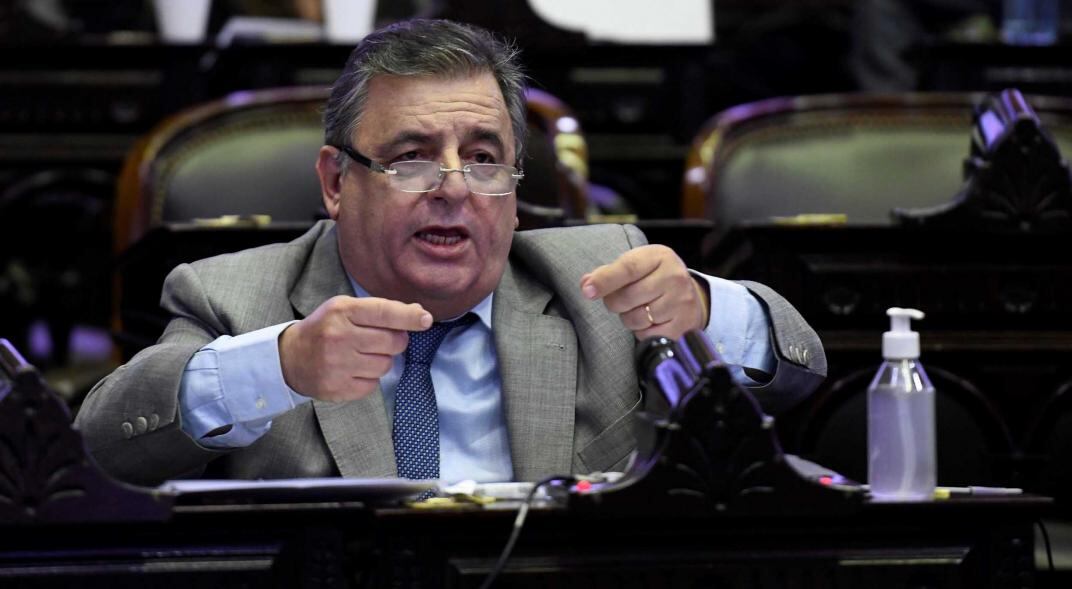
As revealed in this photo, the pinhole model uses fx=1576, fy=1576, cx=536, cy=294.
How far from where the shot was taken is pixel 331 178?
2.24 m

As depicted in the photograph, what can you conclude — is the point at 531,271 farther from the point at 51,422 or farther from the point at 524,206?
the point at 51,422

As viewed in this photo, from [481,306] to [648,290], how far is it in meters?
0.43

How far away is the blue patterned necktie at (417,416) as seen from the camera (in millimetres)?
2053

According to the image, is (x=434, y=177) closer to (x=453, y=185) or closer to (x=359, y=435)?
(x=453, y=185)

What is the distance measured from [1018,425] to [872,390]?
4.55 ft

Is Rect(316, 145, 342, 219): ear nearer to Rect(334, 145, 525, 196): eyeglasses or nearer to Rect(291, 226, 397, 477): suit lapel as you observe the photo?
Rect(334, 145, 525, 196): eyeglasses

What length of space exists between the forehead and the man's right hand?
1.56 ft

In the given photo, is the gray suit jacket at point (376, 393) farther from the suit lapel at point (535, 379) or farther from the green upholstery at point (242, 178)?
the green upholstery at point (242, 178)

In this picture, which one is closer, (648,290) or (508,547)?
(508,547)

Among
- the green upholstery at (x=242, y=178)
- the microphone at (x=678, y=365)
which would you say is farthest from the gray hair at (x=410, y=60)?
the green upholstery at (x=242, y=178)

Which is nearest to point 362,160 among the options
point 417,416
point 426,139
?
A: point 426,139

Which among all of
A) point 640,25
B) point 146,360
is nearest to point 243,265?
point 146,360

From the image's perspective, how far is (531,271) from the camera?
7.45 feet

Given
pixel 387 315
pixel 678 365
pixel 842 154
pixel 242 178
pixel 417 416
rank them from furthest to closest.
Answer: pixel 842 154
pixel 242 178
pixel 417 416
pixel 387 315
pixel 678 365
